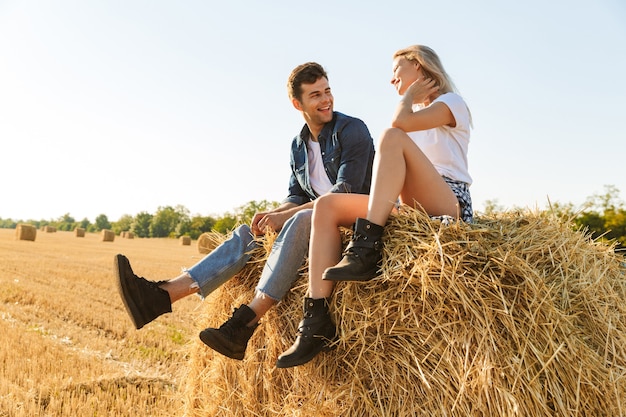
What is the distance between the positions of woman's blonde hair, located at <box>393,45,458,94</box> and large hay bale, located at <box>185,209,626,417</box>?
0.82 metres

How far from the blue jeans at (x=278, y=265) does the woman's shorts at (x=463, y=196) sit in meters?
0.78

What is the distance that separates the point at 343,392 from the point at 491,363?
2.31 feet

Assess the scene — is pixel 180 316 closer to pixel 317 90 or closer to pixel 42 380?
pixel 42 380

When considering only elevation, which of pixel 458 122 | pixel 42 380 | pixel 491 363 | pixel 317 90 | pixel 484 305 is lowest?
pixel 42 380

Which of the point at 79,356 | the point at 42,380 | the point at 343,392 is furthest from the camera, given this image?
the point at 79,356

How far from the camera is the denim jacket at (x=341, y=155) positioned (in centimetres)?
359

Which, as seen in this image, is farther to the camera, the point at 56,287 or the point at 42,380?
the point at 56,287

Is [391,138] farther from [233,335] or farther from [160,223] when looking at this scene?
[160,223]

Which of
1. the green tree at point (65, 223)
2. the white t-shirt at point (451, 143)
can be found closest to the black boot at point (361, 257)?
the white t-shirt at point (451, 143)

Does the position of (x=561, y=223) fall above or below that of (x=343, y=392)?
above

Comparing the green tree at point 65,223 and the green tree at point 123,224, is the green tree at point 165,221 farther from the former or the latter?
the green tree at point 65,223

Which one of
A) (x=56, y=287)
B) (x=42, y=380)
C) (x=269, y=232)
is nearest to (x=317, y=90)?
(x=269, y=232)

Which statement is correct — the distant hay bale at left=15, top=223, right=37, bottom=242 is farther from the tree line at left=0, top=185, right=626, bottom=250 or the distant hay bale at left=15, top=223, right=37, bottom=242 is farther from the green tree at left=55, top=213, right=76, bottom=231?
the green tree at left=55, top=213, right=76, bottom=231

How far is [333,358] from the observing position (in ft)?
8.87
